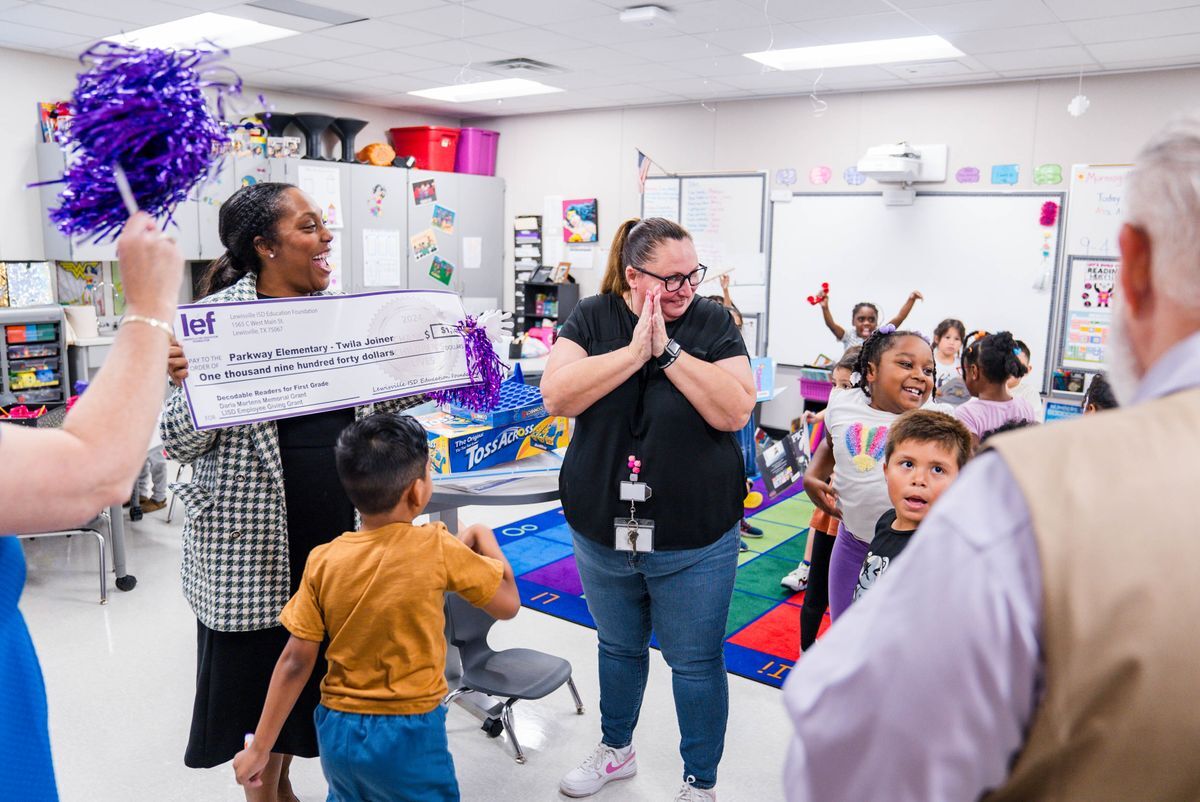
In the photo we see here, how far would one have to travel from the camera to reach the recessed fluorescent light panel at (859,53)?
4.83 metres

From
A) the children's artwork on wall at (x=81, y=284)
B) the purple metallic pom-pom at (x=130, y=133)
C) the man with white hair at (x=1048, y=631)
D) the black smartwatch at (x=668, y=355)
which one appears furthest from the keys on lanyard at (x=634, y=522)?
the children's artwork on wall at (x=81, y=284)

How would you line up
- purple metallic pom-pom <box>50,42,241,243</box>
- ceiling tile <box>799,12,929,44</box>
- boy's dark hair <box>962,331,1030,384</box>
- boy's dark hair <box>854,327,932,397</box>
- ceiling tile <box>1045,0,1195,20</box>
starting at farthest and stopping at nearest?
1. ceiling tile <box>799,12,929,44</box>
2. ceiling tile <box>1045,0,1195,20</box>
3. boy's dark hair <box>962,331,1030,384</box>
4. boy's dark hair <box>854,327,932,397</box>
5. purple metallic pom-pom <box>50,42,241,243</box>

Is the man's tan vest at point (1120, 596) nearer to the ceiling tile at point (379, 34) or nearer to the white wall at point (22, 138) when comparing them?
the ceiling tile at point (379, 34)

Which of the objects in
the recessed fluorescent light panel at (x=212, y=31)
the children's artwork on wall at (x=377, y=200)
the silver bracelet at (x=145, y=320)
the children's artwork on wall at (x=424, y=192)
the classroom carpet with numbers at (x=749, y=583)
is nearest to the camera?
the silver bracelet at (x=145, y=320)

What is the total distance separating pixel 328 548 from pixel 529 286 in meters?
6.47

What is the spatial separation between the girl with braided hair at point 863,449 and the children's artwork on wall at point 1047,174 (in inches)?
154

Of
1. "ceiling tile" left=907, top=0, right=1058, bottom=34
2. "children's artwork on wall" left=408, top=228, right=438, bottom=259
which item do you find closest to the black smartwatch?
"ceiling tile" left=907, top=0, right=1058, bottom=34

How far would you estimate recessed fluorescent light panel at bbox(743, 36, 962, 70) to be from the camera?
483 cm

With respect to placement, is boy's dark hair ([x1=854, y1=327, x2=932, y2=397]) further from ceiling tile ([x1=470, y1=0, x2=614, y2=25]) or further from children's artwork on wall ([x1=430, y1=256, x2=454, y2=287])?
children's artwork on wall ([x1=430, y1=256, x2=454, y2=287])

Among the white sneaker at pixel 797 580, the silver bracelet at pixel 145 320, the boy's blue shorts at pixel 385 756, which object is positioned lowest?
the white sneaker at pixel 797 580

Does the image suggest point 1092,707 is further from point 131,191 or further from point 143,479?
point 143,479

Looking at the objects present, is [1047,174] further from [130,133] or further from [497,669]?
[130,133]

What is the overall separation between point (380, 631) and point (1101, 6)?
13.4ft

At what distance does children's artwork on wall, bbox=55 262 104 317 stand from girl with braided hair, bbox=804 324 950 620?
543 centimetres
